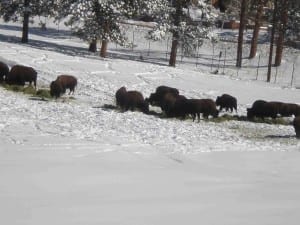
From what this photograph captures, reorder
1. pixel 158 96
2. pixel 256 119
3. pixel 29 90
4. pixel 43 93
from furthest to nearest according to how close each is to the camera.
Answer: pixel 29 90 < pixel 158 96 < pixel 43 93 < pixel 256 119

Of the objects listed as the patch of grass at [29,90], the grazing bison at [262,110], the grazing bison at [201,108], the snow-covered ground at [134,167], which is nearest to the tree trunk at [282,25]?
the snow-covered ground at [134,167]

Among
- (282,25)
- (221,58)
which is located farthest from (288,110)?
(221,58)

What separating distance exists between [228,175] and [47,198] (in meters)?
5.29

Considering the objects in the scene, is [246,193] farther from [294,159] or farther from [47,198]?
[294,159]

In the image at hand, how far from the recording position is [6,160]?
48.6 ft

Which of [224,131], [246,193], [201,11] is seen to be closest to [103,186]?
[246,193]

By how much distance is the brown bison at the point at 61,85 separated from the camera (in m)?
26.3

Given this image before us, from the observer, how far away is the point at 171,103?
25.0 meters

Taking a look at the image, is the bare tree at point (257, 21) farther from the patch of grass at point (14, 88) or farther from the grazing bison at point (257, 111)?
the patch of grass at point (14, 88)

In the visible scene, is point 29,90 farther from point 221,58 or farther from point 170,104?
point 221,58

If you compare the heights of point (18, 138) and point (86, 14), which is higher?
point (86, 14)

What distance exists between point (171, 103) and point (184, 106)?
75 centimetres

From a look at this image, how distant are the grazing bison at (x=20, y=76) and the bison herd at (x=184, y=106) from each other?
5.04 meters

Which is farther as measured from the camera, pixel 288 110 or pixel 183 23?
pixel 183 23
